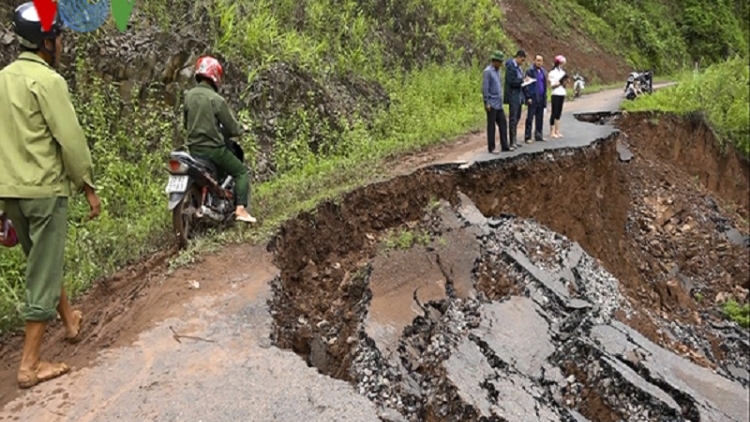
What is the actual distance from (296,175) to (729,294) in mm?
8412

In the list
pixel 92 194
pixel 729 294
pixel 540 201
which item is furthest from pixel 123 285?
pixel 729 294

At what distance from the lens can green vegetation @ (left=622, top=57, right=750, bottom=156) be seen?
16.5 meters

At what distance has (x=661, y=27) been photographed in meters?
31.0

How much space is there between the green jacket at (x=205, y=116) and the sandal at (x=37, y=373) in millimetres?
2584

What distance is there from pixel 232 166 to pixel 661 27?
101 ft

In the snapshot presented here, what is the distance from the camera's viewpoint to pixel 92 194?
3926 millimetres

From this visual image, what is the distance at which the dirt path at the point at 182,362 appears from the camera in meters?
3.59

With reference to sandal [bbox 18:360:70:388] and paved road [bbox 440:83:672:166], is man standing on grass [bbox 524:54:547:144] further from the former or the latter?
sandal [bbox 18:360:70:388]

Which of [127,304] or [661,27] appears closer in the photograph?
[127,304]

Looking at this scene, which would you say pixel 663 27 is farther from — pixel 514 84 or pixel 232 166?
pixel 232 166

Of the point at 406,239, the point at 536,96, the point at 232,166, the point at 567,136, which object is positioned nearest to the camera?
the point at 232,166

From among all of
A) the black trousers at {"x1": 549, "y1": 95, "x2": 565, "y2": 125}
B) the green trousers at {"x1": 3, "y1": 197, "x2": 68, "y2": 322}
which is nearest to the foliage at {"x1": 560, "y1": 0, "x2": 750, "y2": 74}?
the black trousers at {"x1": 549, "y1": 95, "x2": 565, "y2": 125}

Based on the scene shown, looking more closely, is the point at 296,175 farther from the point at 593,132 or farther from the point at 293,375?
the point at 593,132

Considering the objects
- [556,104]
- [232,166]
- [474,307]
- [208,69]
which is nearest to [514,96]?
[556,104]
